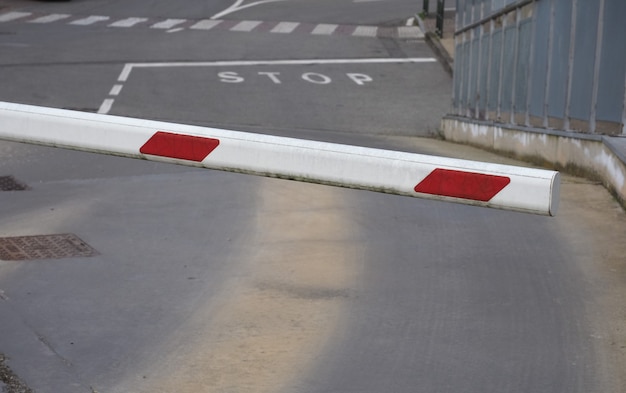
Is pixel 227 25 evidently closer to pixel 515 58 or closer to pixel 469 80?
pixel 469 80

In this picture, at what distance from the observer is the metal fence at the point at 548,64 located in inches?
441

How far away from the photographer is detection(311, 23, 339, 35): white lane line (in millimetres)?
34500

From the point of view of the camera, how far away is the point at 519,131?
46.2 feet

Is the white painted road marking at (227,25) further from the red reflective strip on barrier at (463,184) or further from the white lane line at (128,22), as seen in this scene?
the red reflective strip on barrier at (463,184)

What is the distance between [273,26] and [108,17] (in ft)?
16.2

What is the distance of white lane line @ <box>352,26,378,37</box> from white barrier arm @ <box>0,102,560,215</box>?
28961 millimetres

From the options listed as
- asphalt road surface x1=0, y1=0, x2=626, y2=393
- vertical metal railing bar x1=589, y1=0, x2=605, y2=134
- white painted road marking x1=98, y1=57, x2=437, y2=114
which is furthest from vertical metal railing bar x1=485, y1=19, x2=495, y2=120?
white painted road marking x1=98, y1=57, x2=437, y2=114

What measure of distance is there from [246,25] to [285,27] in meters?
1.17

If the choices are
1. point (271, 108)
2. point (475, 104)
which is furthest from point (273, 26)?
point (475, 104)

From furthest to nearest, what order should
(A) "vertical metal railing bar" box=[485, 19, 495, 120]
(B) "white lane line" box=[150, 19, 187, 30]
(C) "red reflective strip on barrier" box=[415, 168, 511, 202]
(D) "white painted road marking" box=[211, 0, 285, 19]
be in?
(D) "white painted road marking" box=[211, 0, 285, 19] < (B) "white lane line" box=[150, 19, 187, 30] < (A) "vertical metal railing bar" box=[485, 19, 495, 120] < (C) "red reflective strip on barrier" box=[415, 168, 511, 202]

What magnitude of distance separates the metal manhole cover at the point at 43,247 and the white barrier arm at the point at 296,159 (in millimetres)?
2629

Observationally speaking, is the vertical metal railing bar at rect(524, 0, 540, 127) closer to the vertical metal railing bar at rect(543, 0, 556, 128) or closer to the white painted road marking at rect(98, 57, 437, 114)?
the vertical metal railing bar at rect(543, 0, 556, 128)

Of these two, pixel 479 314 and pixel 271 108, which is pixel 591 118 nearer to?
pixel 479 314

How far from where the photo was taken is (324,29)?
35.2m
